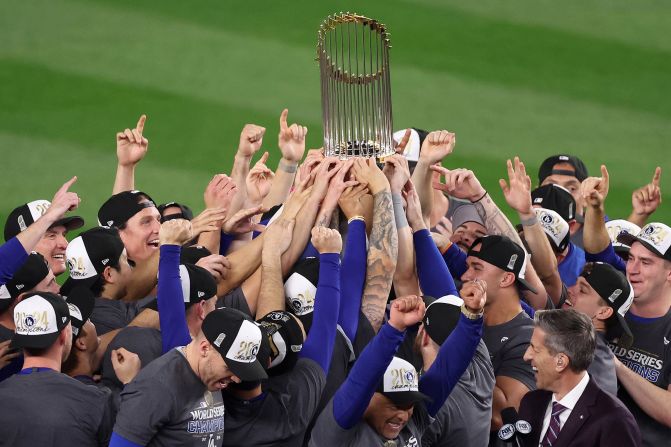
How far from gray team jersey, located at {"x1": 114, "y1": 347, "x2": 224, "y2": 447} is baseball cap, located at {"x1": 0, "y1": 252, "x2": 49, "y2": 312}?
1271 mm

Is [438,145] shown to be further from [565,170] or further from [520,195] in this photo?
[565,170]

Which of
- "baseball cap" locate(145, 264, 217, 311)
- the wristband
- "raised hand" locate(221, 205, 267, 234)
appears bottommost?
the wristband

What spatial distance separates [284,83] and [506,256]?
5.46 m

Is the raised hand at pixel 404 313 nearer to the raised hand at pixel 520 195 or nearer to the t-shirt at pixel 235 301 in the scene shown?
the t-shirt at pixel 235 301

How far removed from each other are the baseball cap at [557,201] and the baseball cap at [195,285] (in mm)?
3086

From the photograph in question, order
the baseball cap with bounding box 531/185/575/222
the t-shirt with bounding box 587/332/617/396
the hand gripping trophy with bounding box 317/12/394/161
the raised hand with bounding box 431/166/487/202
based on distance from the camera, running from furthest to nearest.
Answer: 1. the baseball cap with bounding box 531/185/575/222
2. the raised hand with bounding box 431/166/487/202
3. the hand gripping trophy with bounding box 317/12/394/161
4. the t-shirt with bounding box 587/332/617/396

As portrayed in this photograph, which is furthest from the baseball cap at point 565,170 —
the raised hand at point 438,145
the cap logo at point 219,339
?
the cap logo at point 219,339

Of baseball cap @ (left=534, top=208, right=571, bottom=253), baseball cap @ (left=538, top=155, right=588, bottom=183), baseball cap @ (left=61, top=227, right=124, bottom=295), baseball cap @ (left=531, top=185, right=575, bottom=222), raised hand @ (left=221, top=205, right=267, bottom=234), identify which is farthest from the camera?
baseball cap @ (left=538, top=155, right=588, bottom=183)

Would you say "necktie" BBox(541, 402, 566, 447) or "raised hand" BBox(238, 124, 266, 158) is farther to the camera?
"raised hand" BBox(238, 124, 266, 158)

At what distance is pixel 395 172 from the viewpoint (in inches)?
242

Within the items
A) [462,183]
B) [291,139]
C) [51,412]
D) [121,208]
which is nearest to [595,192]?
[462,183]

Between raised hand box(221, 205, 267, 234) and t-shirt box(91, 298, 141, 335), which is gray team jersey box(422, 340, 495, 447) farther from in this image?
t-shirt box(91, 298, 141, 335)

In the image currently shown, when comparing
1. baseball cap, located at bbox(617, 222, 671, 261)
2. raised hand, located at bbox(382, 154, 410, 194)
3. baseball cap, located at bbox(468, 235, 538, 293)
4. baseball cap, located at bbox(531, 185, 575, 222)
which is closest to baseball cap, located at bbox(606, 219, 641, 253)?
A: baseball cap, located at bbox(531, 185, 575, 222)

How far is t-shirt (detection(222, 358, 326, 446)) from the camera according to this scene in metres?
5.08
